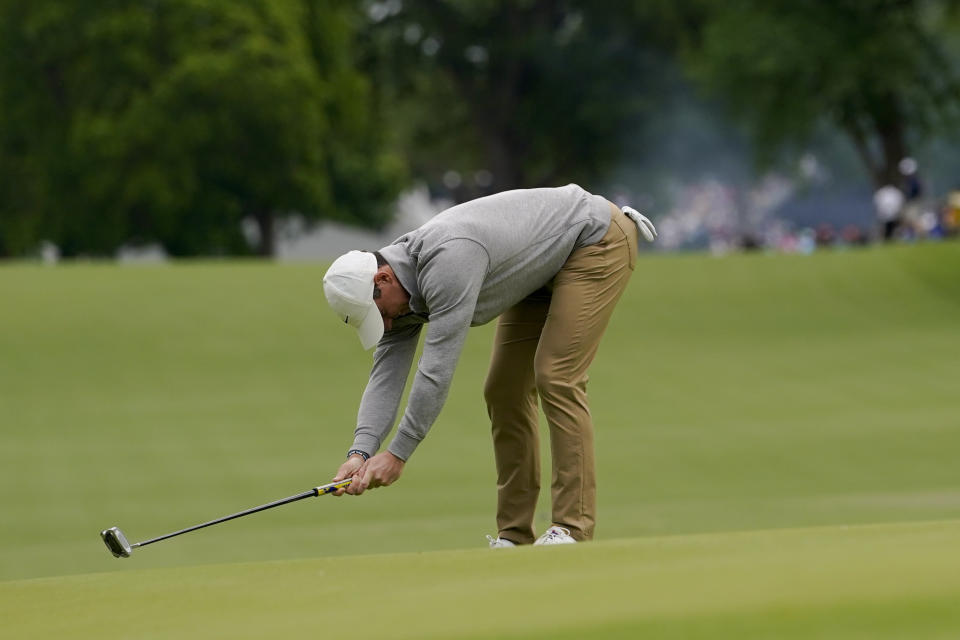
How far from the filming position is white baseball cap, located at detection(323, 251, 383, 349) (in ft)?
19.4

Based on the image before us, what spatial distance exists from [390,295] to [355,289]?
159 millimetres

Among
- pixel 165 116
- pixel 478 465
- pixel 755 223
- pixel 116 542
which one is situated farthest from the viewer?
pixel 755 223

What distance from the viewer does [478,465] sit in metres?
14.4

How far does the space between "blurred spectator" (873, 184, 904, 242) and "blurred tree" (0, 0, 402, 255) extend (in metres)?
15.4

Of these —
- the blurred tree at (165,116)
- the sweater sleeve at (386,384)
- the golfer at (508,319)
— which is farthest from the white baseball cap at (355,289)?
the blurred tree at (165,116)

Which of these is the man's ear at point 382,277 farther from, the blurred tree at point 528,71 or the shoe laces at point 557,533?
the blurred tree at point 528,71

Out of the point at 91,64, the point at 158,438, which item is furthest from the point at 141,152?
the point at 158,438

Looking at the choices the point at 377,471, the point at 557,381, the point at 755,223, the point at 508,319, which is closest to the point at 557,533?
the point at 557,381

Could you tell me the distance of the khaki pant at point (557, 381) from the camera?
252 inches

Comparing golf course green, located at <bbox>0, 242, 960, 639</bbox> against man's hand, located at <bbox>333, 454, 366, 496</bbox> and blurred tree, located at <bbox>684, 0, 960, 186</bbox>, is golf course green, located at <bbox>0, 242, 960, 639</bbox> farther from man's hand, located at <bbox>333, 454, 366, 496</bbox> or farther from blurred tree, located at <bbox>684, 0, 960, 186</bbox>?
blurred tree, located at <bbox>684, 0, 960, 186</bbox>

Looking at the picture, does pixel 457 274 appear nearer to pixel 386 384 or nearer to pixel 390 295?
pixel 390 295

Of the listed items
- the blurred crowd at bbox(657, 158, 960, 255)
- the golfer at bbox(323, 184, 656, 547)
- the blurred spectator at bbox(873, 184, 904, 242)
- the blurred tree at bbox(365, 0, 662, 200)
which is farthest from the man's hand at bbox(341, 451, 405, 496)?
the blurred tree at bbox(365, 0, 662, 200)

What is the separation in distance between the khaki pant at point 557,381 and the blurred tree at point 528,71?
44832 millimetres

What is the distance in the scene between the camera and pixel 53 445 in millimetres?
16562
